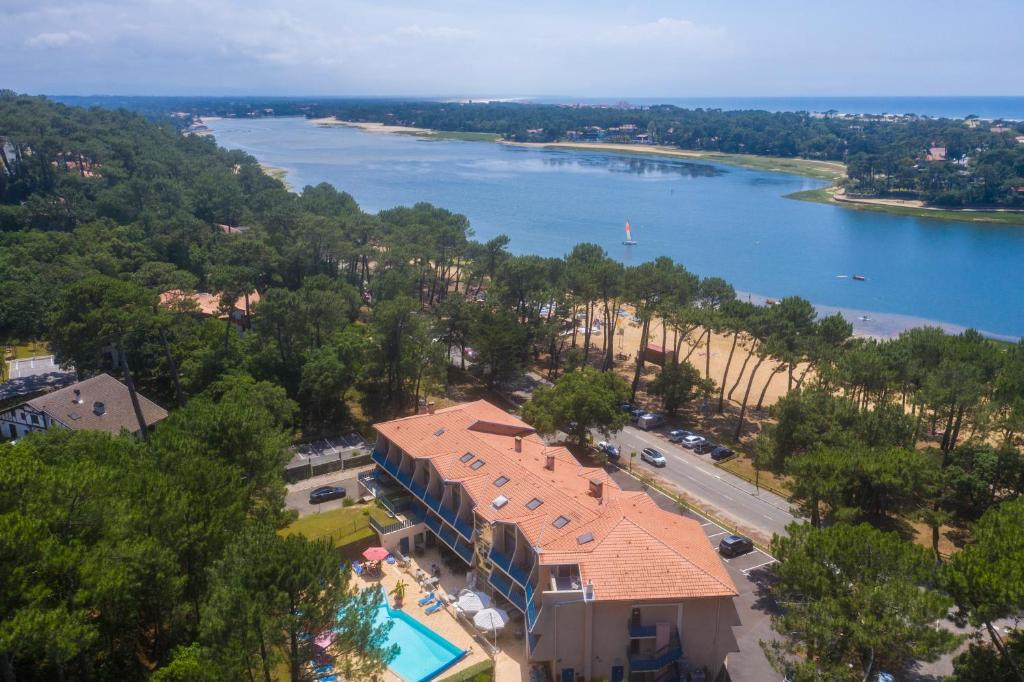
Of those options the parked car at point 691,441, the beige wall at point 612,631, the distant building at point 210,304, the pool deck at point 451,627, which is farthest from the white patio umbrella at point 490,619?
the distant building at point 210,304

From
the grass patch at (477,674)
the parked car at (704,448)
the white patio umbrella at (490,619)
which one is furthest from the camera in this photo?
the parked car at (704,448)

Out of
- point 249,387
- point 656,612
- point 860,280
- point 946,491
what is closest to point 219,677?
point 656,612

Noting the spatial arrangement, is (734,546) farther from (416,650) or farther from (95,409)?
(95,409)

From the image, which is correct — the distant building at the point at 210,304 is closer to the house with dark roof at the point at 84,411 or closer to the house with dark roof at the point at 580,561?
the house with dark roof at the point at 84,411

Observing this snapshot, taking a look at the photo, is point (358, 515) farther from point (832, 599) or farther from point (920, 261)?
point (920, 261)

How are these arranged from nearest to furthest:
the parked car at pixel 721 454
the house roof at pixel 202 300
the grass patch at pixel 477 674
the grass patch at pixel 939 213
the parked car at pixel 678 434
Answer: the grass patch at pixel 477 674 < the parked car at pixel 721 454 < the parked car at pixel 678 434 < the house roof at pixel 202 300 < the grass patch at pixel 939 213

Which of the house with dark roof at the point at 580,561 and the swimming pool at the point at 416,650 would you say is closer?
the house with dark roof at the point at 580,561
